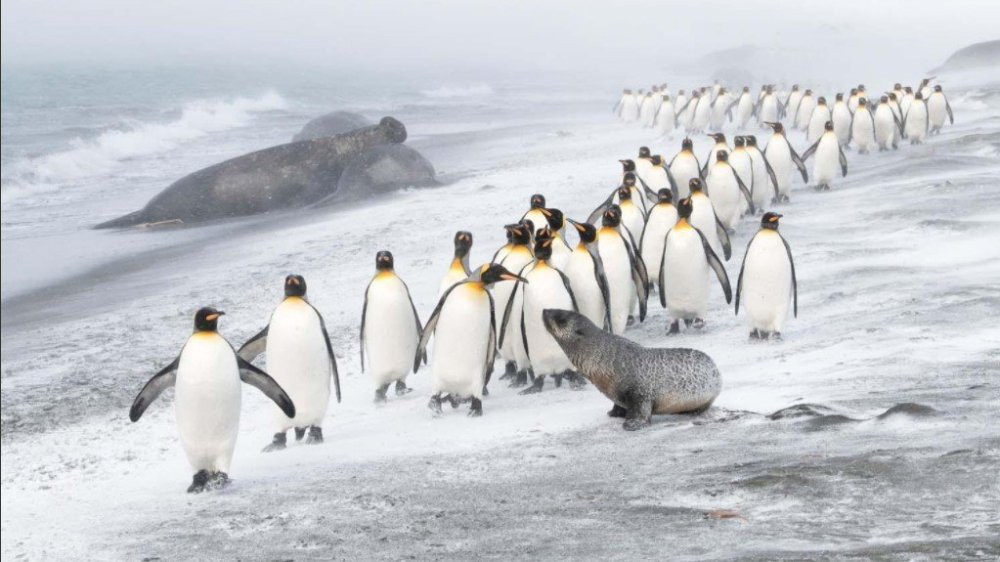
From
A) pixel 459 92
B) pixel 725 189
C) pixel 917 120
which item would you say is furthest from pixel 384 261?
pixel 459 92

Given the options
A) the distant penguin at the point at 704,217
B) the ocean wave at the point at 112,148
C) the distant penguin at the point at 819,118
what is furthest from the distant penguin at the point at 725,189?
the ocean wave at the point at 112,148

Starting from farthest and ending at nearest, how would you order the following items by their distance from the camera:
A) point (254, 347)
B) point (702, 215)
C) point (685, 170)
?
1. point (685, 170)
2. point (702, 215)
3. point (254, 347)

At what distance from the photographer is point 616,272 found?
799cm

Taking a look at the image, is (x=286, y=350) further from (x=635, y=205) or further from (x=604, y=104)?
(x=604, y=104)

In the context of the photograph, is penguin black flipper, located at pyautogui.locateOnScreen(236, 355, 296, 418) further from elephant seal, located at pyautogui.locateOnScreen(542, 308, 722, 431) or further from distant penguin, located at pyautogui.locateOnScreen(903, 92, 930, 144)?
distant penguin, located at pyautogui.locateOnScreen(903, 92, 930, 144)

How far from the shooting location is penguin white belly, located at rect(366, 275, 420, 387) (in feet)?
24.0

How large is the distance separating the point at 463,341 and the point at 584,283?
1.01m

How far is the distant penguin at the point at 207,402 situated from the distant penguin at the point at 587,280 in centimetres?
229

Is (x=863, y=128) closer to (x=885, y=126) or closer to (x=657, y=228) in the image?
(x=885, y=126)

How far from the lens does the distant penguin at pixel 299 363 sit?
657 centimetres

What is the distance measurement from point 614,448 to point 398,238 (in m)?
7.69

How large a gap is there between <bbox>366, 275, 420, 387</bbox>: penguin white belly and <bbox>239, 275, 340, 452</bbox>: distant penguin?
690mm

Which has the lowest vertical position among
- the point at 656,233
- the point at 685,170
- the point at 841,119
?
the point at 656,233

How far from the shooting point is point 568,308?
711 cm
